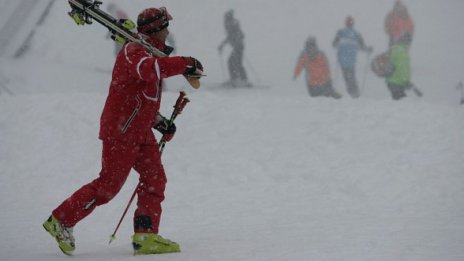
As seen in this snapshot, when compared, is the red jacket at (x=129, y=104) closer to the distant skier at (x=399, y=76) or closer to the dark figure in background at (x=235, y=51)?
the distant skier at (x=399, y=76)

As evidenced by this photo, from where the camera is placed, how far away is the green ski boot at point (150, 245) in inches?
204

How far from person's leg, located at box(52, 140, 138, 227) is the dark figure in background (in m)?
10.2

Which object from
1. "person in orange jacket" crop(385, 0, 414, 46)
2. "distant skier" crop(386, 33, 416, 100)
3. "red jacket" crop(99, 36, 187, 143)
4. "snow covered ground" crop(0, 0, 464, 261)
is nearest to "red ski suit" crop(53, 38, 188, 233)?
A: "red jacket" crop(99, 36, 187, 143)

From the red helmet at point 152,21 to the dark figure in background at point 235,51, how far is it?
1006cm

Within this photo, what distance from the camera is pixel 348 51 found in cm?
1434

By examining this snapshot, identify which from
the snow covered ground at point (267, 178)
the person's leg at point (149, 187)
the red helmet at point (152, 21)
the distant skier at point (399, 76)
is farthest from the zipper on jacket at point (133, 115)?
the distant skier at point (399, 76)

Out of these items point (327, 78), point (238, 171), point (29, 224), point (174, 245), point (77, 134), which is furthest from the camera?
point (327, 78)

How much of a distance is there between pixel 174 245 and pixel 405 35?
33.9 ft

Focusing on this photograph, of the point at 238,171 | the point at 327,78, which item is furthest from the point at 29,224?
the point at 327,78

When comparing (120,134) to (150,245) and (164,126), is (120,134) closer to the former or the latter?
(164,126)

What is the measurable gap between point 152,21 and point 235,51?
10.6 metres

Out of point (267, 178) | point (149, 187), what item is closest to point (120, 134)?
point (149, 187)

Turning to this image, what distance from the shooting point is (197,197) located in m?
8.05

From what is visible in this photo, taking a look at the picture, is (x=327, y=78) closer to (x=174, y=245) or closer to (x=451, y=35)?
(x=451, y=35)
